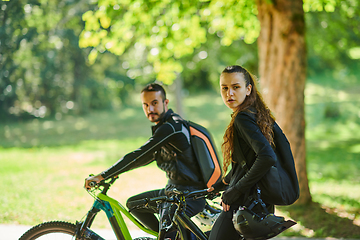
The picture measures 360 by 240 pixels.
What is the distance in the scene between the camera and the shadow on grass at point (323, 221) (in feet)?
17.6

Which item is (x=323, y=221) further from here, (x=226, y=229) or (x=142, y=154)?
(x=142, y=154)

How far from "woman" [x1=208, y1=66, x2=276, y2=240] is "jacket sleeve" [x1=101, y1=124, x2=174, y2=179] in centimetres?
65

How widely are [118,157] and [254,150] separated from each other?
12.2 meters

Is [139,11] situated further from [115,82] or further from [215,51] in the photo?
[115,82]

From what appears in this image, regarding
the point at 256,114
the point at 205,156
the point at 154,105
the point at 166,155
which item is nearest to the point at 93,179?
the point at 166,155

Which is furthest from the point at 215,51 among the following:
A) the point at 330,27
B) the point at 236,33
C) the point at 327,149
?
the point at 236,33

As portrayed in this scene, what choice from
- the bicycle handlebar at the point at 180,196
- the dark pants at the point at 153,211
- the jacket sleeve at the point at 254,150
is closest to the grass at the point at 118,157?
the dark pants at the point at 153,211

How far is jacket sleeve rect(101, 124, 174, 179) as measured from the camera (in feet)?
9.39

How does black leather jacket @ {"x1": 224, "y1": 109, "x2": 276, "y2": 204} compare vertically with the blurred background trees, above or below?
below

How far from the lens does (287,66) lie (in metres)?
6.20

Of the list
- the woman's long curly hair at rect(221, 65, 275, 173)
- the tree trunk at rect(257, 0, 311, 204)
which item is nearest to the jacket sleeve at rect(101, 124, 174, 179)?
the woman's long curly hair at rect(221, 65, 275, 173)

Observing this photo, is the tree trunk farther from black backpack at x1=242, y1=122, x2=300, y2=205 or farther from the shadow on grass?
black backpack at x1=242, y1=122, x2=300, y2=205

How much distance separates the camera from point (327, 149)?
52.0ft

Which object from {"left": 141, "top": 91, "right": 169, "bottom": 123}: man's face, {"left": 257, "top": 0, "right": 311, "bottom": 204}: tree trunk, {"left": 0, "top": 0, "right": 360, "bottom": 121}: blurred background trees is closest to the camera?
{"left": 141, "top": 91, "right": 169, "bottom": 123}: man's face
